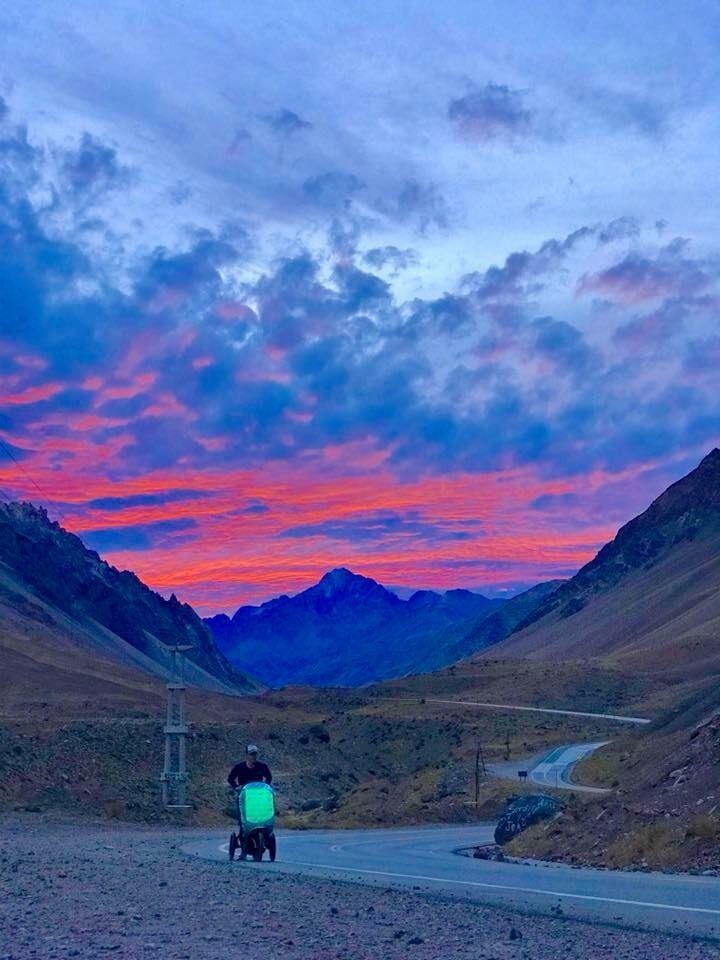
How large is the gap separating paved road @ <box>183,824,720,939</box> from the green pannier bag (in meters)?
0.71

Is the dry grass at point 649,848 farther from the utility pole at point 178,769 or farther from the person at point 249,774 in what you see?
the utility pole at point 178,769

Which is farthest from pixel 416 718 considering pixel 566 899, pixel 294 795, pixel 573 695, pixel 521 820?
pixel 566 899

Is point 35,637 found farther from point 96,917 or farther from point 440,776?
point 96,917

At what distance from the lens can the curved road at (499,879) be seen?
13977 millimetres

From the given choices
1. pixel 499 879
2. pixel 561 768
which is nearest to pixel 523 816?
pixel 499 879

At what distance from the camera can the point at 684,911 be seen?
548 inches

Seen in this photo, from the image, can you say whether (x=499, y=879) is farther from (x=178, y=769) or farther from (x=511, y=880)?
(x=178, y=769)

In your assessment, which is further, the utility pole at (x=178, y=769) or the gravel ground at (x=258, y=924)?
the utility pole at (x=178, y=769)

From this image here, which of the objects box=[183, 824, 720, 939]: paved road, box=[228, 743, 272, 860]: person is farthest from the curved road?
box=[228, 743, 272, 860]: person

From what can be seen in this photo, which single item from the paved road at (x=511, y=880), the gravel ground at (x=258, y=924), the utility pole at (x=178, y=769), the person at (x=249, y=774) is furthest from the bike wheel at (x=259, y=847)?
the utility pole at (x=178, y=769)

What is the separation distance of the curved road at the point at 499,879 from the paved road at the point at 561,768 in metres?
11.4

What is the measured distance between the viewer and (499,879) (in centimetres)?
1880

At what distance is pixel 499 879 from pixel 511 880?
0.24 metres

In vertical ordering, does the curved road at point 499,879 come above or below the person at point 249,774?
below
